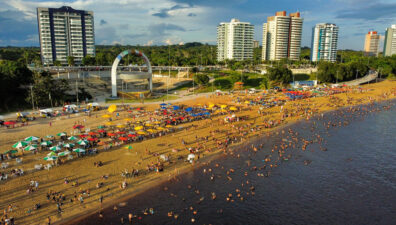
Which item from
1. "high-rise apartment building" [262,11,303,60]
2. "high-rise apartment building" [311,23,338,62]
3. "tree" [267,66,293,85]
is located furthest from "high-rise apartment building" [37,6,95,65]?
"high-rise apartment building" [311,23,338,62]

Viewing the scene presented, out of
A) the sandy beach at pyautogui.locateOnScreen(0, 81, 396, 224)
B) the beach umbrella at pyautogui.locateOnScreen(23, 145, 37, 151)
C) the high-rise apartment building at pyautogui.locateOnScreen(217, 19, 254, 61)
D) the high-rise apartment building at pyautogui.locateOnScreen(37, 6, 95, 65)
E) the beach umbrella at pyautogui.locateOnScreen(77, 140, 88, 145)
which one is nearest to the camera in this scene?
the sandy beach at pyautogui.locateOnScreen(0, 81, 396, 224)

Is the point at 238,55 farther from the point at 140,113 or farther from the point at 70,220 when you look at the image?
the point at 70,220

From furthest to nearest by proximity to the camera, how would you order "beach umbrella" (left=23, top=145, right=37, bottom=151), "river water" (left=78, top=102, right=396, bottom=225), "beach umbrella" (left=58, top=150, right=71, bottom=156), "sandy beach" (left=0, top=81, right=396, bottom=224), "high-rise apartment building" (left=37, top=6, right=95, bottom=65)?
"high-rise apartment building" (left=37, top=6, right=95, bottom=65), "beach umbrella" (left=23, top=145, right=37, bottom=151), "beach umbrella" (left=58, top=150, right=71, bottom=156), "sandy beach" (left=0, top=81, right=396, bottom=224), "river water" (left=78, top=102, right=396, bottom=225)

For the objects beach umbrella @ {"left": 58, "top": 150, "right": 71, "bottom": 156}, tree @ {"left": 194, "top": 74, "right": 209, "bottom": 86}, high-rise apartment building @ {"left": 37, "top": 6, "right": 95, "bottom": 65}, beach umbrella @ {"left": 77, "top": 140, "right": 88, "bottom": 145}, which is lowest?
beach umbrella @ {"left": 58, "top": 150, "right": 71, "bottom": 156}

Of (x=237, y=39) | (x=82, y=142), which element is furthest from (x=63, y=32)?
(x=82, y=142)

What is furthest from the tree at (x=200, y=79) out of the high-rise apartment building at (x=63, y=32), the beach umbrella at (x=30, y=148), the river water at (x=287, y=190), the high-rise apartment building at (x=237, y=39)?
the high-rise apartment building at (x=237, y=39)

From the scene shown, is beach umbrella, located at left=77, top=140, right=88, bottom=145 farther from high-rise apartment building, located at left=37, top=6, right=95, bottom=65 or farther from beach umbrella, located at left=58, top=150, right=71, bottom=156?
high-rise apartment building, located at left=37, top=6, right=95, bottom=65

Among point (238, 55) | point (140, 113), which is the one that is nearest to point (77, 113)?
point (140, 113)

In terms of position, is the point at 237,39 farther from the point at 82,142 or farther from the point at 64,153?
the point at 64,153
